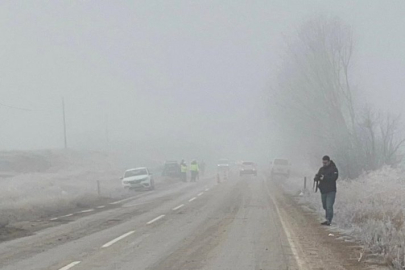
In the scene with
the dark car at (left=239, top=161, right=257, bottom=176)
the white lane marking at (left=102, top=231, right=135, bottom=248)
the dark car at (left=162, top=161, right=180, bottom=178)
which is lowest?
the dark car at (left=239, top=161, right=257, bottom=176)

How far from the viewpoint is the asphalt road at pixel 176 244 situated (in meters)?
9.11

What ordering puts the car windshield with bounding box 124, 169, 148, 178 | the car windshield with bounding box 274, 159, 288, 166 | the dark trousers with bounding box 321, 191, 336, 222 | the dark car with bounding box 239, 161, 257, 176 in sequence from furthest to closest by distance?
1. the dark car with bounding box 239, 161, 257, 176
2. the car windshield with bounding box 274, 159, 288, 166
3. the car windshield with bounding box 124, 169, 148, 178
4. the dark trousers with bounding box 321, 191, 336, 222

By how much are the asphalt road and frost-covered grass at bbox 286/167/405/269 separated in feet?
2.44

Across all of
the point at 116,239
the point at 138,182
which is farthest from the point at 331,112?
the point at 116,239

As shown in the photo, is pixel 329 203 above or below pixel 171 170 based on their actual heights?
below

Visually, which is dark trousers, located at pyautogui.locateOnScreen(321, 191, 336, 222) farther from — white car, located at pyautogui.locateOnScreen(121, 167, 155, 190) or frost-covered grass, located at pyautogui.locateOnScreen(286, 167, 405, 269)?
white car, located at pyautogui.locateOnScreen(121, 167, 155, 190)

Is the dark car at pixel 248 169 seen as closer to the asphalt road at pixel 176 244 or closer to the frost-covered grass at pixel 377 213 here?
the frost-covered grass at pixel 377 213

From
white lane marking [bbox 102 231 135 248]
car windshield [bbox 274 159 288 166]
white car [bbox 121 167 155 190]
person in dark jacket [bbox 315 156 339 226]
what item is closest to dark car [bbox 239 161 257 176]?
car windshield [bbox 274 159 288 166]

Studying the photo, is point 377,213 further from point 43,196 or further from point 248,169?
point 248,169

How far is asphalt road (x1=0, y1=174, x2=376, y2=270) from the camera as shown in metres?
9.11

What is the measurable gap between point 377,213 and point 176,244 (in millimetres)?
5542

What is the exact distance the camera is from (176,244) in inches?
444

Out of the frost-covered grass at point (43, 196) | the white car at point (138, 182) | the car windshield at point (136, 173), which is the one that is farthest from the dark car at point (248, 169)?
the white car at point (138, 182)

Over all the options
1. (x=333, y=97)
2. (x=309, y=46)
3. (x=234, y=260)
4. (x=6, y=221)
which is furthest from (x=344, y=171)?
(x=234, y=260)
